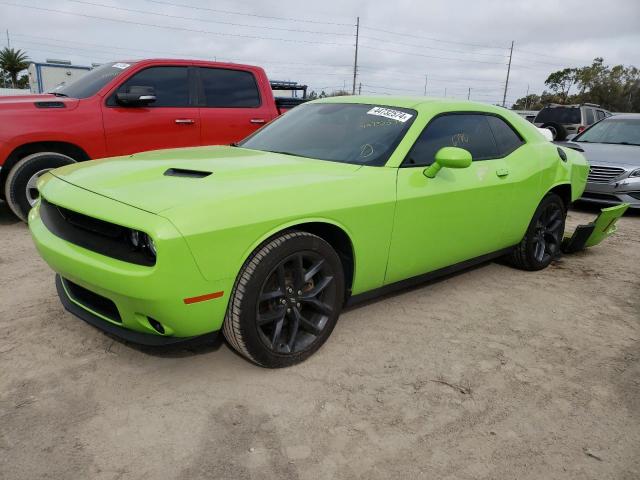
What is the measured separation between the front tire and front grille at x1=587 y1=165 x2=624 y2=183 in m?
6.50

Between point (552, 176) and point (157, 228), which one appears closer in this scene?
point (157, 228)

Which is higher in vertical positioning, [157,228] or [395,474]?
[157,228]

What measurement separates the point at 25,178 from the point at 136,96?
1.40m

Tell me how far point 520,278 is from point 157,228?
346 cm

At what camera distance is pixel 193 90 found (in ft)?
20.0

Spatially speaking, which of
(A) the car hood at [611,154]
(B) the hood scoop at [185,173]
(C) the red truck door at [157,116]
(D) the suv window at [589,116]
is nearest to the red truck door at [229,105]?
(C) the red truck door at [157,116]

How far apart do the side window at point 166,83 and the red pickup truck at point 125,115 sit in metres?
0.01

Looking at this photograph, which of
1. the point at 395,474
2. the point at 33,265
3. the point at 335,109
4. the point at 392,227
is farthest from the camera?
the point at 33,265

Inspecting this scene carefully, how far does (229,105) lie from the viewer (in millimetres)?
6359

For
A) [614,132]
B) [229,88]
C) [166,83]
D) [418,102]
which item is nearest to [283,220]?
[418,102]

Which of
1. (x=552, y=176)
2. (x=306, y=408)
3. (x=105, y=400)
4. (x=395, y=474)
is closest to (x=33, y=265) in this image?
(x=105, y=400)

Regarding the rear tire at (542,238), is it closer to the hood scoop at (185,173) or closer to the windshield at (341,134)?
the windshield at (341,134)

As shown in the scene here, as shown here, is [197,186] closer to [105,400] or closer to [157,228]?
[157,228]

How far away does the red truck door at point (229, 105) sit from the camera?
6148 millimetres
